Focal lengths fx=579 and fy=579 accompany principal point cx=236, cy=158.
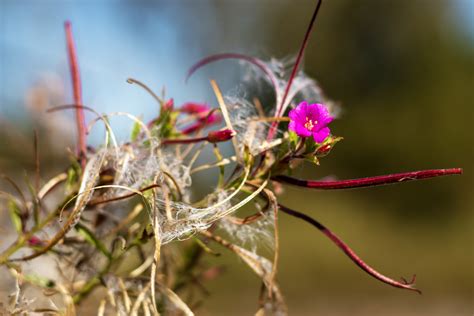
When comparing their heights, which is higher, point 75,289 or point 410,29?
point 410,29

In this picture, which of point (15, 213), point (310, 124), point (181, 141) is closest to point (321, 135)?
point (310, 124)

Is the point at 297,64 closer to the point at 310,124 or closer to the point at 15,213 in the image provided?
the point at 310,124

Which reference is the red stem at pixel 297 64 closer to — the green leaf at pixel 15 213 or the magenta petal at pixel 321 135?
the magenta petal at pixel 321 135

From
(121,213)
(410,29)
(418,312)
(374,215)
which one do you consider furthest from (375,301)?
(410,29)

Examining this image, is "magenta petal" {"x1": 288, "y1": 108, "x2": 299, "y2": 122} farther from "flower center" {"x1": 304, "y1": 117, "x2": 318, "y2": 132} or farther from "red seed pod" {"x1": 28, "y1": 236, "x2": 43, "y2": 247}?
"red seed pod" {"x1": 28, "y1": 236, "x2": 43, "y2": 247}

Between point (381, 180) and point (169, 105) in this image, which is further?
point (169, 105)

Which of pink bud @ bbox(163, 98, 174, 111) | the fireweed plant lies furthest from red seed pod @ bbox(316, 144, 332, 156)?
pink bud @ bbox(163, 98, 174, 111)

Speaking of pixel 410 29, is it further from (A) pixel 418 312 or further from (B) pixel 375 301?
(A) pixel 418 312
